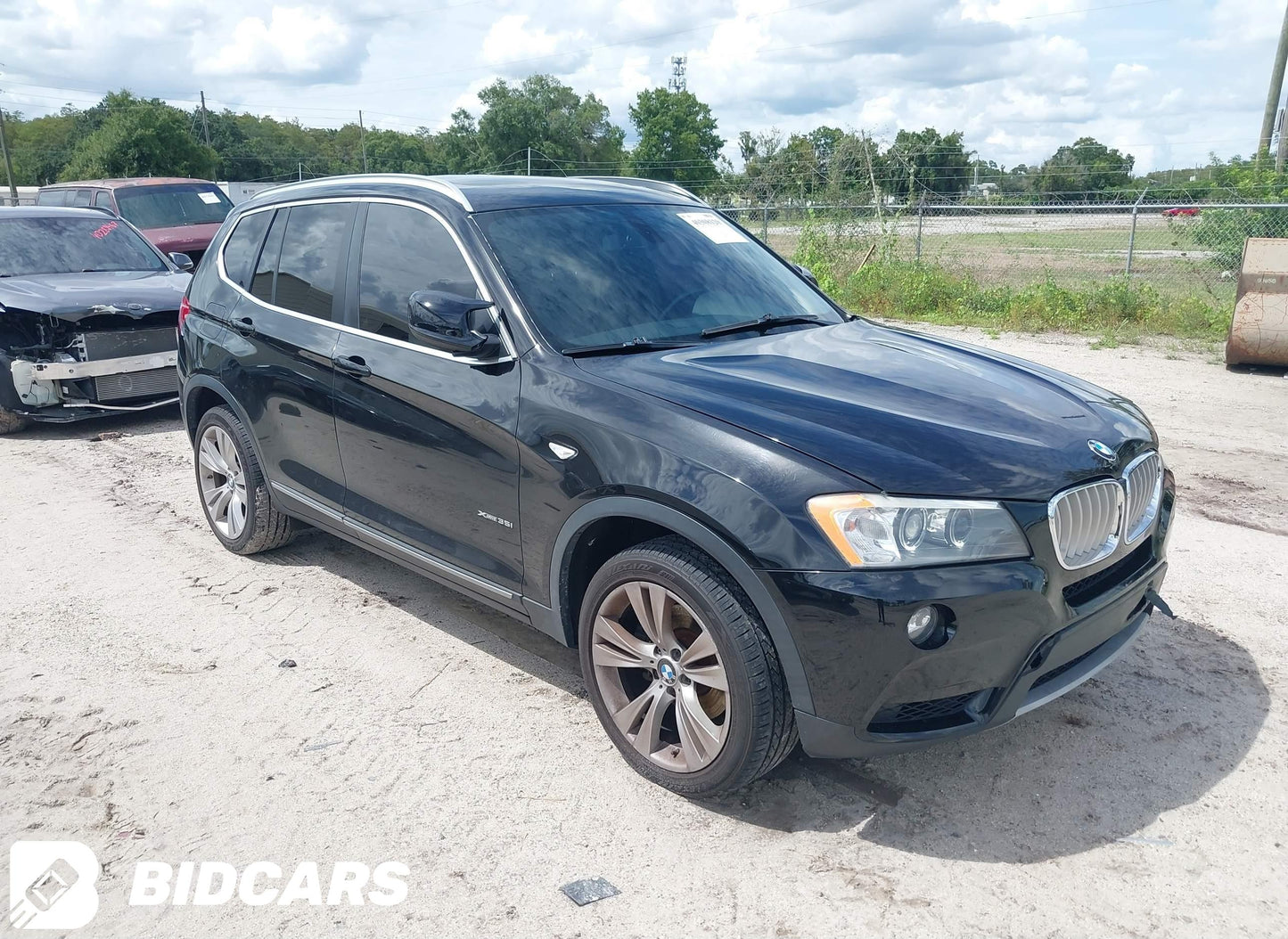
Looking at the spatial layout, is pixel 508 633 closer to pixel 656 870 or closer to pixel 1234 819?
pixel 656 870

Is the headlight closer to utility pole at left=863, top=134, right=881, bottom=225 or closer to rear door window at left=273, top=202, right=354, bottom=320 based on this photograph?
rear door window at left=273, top=202, right=354, bottom=320

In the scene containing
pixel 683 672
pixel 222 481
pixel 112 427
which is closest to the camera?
pixel 683 672

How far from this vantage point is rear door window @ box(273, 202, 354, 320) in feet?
14.5

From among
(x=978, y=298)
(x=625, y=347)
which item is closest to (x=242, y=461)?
(x=625, y=347)

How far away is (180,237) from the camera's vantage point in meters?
14.6

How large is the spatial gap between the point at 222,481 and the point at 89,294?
369 cm

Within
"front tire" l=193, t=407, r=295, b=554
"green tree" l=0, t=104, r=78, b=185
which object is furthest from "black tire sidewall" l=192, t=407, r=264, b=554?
"green tree" l=0, t=104, r=78, b=185

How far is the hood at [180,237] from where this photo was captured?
47.3ft

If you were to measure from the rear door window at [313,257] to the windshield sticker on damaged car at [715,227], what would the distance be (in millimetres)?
1489

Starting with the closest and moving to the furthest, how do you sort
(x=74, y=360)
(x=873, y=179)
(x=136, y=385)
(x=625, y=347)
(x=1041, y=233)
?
(x=625, y=347) → (x=74, y=360) → (x=136, y=385) → (x=873, y=179) → (x=1041, y=233)

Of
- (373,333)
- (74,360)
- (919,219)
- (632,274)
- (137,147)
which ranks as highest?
(137,147)

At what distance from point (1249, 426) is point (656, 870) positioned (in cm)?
690

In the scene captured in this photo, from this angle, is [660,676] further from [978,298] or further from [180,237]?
[180,237]

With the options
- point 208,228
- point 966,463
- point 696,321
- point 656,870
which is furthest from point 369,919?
point 208,228
